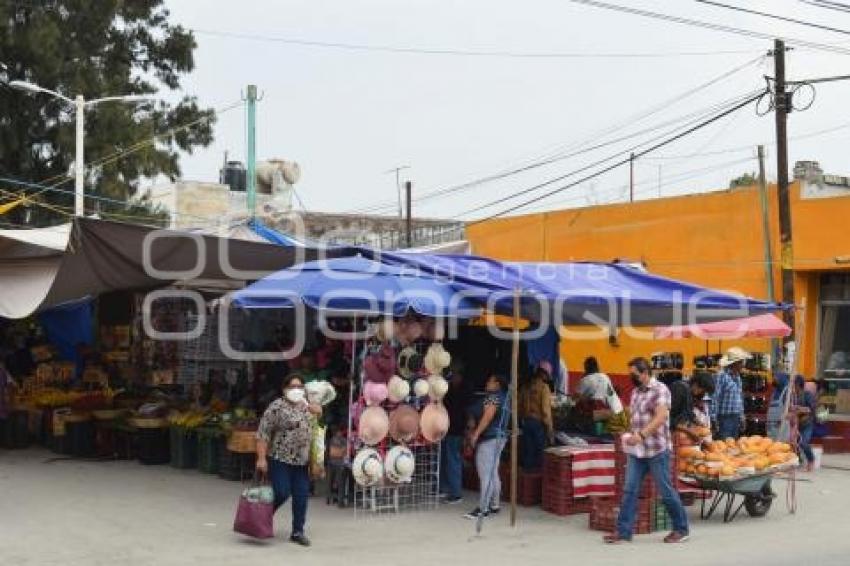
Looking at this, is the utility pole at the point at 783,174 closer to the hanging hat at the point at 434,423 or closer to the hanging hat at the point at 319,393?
the hanging hat at the point at 434,423

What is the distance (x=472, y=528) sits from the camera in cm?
1035

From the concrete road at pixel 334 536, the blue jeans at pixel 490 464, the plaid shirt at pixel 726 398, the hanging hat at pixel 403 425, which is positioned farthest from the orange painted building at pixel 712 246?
the hanging hat at pixel 403 425

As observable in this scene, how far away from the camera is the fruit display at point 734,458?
10.6 m

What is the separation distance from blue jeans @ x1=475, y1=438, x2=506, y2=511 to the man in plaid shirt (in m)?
1.57

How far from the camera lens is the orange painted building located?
20.0m

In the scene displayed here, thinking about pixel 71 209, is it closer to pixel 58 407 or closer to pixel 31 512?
pixel 58 407

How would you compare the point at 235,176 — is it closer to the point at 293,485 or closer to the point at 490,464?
the point at 490,464

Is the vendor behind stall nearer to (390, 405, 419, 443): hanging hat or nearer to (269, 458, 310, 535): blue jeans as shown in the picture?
(390, 405, 419, 443): hanging hat

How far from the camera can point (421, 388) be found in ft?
36.0

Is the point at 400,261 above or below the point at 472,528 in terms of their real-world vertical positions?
above

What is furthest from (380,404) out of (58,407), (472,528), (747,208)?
(747,208)

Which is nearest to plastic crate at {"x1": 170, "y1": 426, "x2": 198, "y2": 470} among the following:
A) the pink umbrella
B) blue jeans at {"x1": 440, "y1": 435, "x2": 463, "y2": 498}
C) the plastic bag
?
blue jeans at {"x1": 440, "y1": 435, "x2": 463, "y2": 498}

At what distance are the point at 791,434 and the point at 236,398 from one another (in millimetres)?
7449

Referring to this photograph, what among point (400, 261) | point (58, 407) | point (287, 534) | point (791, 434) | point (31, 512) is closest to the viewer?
point (287, 534)
